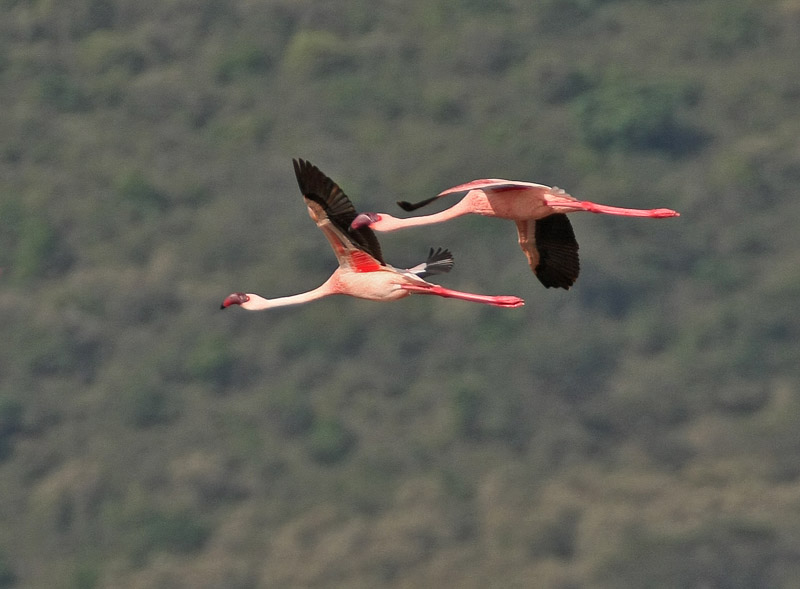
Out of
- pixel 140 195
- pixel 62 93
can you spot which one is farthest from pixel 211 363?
pixel 62 93

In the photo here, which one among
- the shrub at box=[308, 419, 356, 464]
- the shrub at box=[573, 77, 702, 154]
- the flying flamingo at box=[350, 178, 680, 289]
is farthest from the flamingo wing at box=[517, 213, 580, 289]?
the shrub at box=[573, 77, 702, 154]

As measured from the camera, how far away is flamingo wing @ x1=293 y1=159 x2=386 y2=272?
1755 centimetres

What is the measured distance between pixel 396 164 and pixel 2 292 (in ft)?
54.8

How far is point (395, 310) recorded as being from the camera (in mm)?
76188

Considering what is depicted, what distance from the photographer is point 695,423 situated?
71.9 meters

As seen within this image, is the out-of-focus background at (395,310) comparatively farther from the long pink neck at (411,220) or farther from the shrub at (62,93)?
the long pink neck at (411,220)

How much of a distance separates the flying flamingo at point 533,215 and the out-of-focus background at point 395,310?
134ft

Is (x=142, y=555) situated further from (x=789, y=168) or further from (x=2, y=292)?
(x=789, y=168)

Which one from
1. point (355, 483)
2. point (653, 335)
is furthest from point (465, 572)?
point (653, 335)

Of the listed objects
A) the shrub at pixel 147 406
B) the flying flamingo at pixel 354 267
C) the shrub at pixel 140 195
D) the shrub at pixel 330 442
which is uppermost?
the flying flamingo at pixel 354 267

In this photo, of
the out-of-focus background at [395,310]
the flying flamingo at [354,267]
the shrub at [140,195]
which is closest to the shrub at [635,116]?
the out-of-focus background at [395,310]

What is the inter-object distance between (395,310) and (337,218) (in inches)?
2297

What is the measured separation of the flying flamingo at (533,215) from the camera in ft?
59.3

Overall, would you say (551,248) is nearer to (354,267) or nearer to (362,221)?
(354,267)
